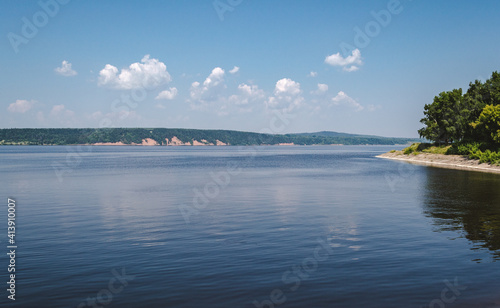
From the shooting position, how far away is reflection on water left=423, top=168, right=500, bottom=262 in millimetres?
25000

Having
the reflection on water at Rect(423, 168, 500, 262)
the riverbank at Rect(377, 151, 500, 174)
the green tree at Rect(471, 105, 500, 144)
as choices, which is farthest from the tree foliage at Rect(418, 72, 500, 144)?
the reflection on water at Rect(423, 168, 500, 262)

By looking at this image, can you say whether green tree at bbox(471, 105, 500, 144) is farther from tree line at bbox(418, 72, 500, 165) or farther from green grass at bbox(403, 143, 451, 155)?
green grass at bbox(403, 143, 451, 155)

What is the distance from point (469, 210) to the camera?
3538cm

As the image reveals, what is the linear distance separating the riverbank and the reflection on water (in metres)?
37.2

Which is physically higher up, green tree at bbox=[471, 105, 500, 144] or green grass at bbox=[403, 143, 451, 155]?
green tree at bbox=[471, 105, 500, 144]

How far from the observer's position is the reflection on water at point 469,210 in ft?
82.0

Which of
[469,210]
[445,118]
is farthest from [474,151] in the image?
[469,210]

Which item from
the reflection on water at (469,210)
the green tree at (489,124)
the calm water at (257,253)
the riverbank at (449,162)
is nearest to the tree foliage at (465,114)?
the green tree at (489,124)

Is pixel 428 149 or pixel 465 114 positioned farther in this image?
pixel 428 149

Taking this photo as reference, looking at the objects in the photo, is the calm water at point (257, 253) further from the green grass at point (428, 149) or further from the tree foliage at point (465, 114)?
the green grass at point (428, 149)

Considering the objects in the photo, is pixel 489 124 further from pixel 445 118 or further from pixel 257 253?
pixel 257 253

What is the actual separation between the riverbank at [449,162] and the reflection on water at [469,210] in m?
37.2

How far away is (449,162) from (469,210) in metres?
85.5

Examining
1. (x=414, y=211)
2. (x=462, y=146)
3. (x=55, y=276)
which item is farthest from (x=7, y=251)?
(x=462, y=146)
